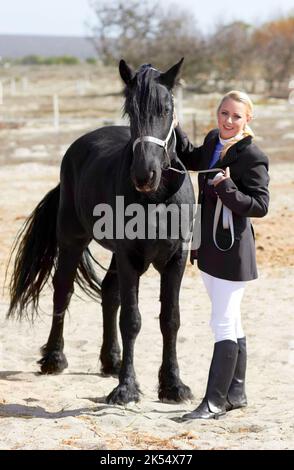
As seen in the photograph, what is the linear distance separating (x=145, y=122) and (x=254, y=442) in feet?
5.10

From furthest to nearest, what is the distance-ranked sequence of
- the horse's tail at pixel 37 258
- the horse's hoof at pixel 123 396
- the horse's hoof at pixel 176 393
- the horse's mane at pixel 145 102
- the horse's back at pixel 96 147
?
the horse's tail at pixel 37 258 → the horse's back at pixel 96 147 → the horse's hoof at pixel 176 393 → the horse's hoof at pixel 123 396 → the horse's mane at pixel 145 102

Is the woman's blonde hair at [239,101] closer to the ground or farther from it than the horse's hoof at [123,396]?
farther from it

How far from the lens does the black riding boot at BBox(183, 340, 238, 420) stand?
4074mm

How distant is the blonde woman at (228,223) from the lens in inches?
155

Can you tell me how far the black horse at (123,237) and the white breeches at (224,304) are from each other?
43 cm

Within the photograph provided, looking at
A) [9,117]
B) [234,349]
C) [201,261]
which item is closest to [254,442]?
[234,349]

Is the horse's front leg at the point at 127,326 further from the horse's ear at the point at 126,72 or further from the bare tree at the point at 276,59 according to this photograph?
the bare tree at the point at 276,59

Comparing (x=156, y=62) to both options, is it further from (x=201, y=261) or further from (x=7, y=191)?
(x=201, y=261)

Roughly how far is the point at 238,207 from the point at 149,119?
60 cm

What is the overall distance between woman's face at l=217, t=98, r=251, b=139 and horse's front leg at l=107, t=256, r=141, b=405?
905 mm

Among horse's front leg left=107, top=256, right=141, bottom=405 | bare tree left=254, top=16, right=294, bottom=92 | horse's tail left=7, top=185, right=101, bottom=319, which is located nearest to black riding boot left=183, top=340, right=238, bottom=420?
horse's front leg left=107, top=256, right=141, bottom=405

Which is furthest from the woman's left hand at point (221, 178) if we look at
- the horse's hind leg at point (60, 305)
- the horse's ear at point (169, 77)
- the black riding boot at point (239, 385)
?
the horse's hind leg at point (60, 305)

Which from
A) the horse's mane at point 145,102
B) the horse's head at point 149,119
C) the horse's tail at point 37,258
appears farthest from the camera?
the horse's tail at point 37,258
